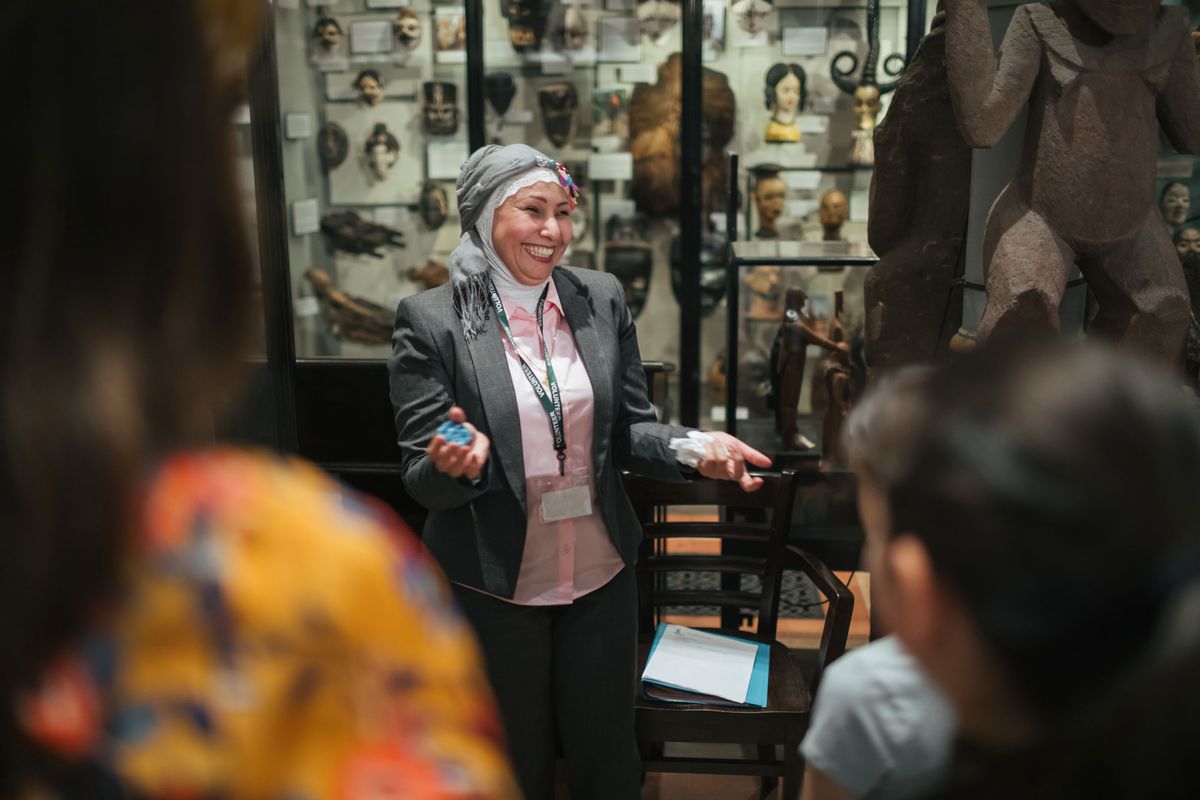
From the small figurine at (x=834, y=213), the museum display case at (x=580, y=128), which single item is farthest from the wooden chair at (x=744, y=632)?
the small figurine at (x=834, y=213)

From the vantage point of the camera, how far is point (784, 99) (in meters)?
5.45

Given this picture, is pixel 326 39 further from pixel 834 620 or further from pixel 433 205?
pixel 834 620

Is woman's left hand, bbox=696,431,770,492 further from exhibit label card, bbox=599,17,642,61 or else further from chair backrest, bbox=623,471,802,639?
exhibit label card, bbox=599,17,642,61

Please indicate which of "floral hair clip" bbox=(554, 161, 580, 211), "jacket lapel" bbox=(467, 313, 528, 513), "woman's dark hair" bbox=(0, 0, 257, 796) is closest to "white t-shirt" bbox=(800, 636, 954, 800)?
"woman's dark hair" bbox=(0, 0, 257, 796)

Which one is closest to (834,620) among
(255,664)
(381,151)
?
(255,664)

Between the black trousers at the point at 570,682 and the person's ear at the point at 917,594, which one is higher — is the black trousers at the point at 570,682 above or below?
below

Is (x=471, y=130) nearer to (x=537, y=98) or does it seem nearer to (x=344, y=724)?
(x=537, y=98)

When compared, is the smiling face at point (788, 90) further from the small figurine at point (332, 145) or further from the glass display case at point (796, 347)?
the small figurine at point (332, 145)

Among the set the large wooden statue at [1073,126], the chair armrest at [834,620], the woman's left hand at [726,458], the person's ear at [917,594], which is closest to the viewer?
the person's ear at [917,594]

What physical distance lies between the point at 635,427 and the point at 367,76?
3964mm

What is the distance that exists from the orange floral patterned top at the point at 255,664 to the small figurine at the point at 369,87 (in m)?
5.35

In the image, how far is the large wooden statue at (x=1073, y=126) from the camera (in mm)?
2486

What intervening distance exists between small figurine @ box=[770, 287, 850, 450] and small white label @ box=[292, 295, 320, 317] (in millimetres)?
2564

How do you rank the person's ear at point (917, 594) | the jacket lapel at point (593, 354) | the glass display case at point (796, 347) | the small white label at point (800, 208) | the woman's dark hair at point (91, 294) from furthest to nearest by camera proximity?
the small white label at point (800, 208) → the glass display case at point (796, 347) → the jacket lapel at point (593, 354) → the person's ear at point (917, 594) → the woman's dark hair at point (91, 294)
